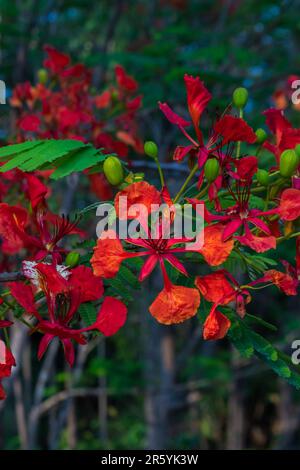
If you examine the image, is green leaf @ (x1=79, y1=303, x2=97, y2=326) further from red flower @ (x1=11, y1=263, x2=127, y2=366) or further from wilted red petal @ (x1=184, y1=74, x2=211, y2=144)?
wilted red petal @ (x1=184, y1=74, x2=211, y2=144)

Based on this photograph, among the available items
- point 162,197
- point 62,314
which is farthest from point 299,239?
point 62,314

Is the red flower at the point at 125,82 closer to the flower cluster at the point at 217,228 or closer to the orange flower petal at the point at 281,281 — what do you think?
the flower cluster at the point at 217,228

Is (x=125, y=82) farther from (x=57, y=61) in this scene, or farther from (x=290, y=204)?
(x=290, y=204)

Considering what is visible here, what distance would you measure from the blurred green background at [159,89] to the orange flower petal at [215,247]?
1.23m

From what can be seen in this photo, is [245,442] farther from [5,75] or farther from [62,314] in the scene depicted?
[62,314]

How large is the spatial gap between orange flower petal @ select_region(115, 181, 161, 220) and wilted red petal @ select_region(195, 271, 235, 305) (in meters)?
0.14

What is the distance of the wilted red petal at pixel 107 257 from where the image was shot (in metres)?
0.94

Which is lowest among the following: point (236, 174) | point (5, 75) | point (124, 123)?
point (236, 174)

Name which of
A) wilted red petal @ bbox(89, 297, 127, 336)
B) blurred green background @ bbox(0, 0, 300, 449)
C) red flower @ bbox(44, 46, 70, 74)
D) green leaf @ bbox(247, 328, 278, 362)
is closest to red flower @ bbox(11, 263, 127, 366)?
wilted red petal @ bbox(89, 297, 127, 336)

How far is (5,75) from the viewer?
11.4ft

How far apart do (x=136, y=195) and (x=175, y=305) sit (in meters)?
0.17

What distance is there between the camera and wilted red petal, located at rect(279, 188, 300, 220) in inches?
38.6

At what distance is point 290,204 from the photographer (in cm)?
99

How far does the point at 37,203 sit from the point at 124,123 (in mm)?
1159
